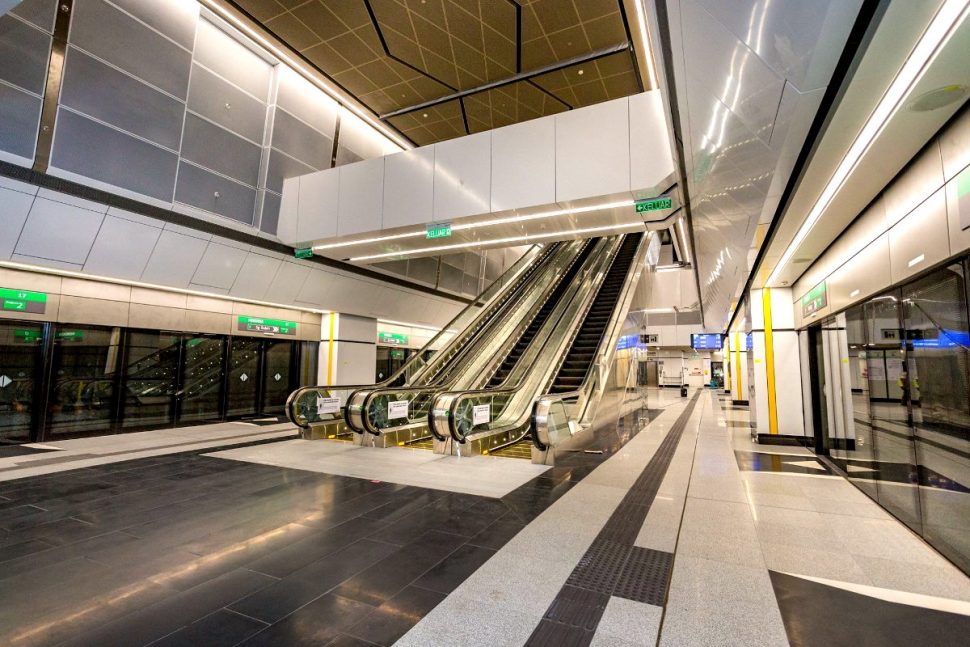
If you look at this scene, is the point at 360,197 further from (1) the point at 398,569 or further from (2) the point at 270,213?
(1) the point at 398,569

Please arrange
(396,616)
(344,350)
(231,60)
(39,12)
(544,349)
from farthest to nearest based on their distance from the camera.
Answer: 1. (344,350)
2. (544,349)
3. (231,60)
4. (39,12)
5. (396,616)

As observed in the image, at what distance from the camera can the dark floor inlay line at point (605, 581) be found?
2373 mm

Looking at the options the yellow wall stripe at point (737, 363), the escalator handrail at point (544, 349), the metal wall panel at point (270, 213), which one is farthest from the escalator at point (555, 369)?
the metal wall panel at point (270, 213)

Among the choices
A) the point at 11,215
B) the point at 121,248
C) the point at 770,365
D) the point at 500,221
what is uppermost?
the point at 500,221

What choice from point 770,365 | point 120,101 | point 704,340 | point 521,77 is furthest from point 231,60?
point 704,340

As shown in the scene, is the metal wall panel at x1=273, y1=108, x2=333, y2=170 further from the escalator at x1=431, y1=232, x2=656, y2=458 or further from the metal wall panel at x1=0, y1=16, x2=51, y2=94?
the escalator at x1=431, y1=232, x2=656, y2=458

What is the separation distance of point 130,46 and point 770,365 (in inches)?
495

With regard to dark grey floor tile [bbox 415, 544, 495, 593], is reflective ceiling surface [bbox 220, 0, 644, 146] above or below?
above

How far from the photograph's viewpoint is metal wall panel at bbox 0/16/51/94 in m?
6.30

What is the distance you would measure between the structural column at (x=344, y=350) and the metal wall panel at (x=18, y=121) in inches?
278

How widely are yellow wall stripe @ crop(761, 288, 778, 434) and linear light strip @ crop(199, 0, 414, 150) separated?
1067 centimetres

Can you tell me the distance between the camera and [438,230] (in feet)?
28.8

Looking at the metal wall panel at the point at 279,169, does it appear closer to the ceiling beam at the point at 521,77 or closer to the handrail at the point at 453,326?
the ceiling beam at the point at 521,77

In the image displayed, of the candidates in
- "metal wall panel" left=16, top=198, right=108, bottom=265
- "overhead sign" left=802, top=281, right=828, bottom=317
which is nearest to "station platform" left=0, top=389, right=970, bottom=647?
"overhead sign" left=802, top=281, right=828, bottom=317
